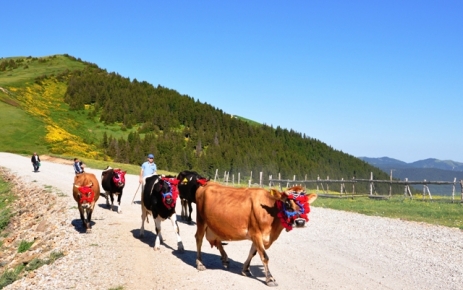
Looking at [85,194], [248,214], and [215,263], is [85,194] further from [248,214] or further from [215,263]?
[248,214]

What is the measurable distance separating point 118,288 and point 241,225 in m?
2.91

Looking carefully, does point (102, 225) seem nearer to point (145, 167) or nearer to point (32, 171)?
point (145, 167)

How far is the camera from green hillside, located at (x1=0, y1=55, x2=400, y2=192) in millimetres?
72625

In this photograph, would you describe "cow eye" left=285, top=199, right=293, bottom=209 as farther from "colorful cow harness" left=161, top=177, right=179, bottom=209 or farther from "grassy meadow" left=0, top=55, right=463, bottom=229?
"grassy meadow" left=0, top=55, right=463, bottom=229

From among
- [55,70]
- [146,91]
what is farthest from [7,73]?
[146,91]

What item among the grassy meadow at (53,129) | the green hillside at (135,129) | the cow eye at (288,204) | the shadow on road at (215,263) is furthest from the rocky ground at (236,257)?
the green hillside at (135,129)

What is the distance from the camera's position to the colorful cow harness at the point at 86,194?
12.8 meters

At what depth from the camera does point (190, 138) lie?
10250 cm

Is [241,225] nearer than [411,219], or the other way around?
[241,225]

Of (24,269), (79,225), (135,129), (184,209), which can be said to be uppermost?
(135,129)

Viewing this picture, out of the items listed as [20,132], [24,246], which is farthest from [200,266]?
[20,132]

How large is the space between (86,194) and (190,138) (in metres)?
89.9

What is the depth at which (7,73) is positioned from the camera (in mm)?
119188

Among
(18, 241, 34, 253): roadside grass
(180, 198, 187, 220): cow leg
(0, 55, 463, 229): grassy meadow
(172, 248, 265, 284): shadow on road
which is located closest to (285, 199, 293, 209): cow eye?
(172, 248, 265, 284): shadow on road
